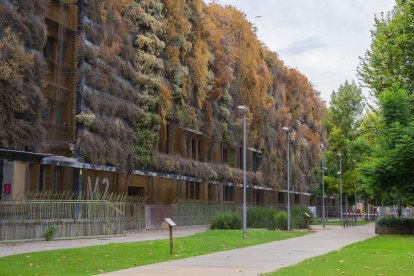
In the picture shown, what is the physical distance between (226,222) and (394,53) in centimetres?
1495

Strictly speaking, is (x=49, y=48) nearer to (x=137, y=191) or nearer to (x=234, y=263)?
(x=137, y=191)

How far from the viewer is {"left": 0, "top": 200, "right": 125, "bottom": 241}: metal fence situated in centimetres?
2305

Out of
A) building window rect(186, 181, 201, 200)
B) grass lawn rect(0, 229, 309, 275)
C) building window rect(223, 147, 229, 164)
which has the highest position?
building window rect(223, 147, 229, 164)

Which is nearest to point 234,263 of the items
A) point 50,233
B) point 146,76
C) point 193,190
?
point 50,233

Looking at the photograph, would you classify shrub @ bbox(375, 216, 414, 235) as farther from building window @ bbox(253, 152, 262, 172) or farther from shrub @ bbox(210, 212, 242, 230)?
building window @ bbox(253, 152, 262, 172)

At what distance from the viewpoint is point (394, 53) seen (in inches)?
1474

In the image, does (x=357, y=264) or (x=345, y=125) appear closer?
(x=357, y=264)

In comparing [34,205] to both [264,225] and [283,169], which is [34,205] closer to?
[264,225]

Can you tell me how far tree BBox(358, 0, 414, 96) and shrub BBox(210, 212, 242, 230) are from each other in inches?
505

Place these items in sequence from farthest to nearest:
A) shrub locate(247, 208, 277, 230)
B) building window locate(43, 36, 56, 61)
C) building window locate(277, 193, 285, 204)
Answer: building window locate(277, 193, 285, 204) < shrub locate(247, 208, 277, 230) < building window locate(43, 36, 56, 61)

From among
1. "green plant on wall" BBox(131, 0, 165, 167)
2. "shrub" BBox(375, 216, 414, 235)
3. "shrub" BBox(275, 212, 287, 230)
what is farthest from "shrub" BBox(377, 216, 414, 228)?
"green plant on wall" BBox(131, 0, 165, 167)

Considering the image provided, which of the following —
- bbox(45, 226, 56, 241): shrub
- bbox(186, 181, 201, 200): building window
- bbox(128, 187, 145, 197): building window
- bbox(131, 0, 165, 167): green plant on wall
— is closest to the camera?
bbox(45, 226, 56, 241): shrub

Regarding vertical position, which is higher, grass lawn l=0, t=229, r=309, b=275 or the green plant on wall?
the green plant on wall

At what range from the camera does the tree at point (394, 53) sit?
36.8m
